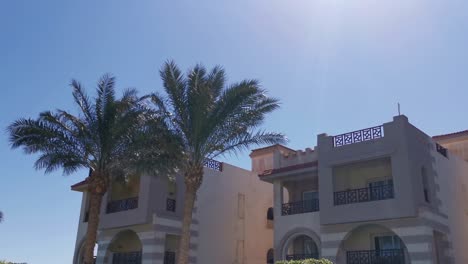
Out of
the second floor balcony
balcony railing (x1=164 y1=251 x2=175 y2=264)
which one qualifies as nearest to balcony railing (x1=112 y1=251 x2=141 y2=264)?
balcony railing (x1=164 y1=251 x2=175 y2=264)

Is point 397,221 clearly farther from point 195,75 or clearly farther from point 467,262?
point 195,75

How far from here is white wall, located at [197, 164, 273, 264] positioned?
26.7 meters

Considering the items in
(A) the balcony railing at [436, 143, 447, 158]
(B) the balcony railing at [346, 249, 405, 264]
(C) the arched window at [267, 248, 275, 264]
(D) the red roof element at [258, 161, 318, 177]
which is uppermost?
(A) the balcony railing at [436, 143, 447, 158]

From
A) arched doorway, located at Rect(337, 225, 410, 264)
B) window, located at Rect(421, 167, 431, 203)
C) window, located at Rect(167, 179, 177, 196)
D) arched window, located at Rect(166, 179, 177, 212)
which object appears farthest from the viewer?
window, located at Rect(167, 179, 177, 196)

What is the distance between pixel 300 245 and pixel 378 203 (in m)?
5.85

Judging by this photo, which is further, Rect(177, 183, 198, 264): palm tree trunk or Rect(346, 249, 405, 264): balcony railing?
Rect(346, 249, 405, 264): balcony railing

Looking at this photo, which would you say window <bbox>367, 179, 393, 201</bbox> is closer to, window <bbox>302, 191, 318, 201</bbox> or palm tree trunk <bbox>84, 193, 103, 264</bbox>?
window <bbox>302, 191, 318, 201</bbox>

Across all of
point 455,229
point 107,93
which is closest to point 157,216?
point 107,93

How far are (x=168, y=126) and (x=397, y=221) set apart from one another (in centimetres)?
1012

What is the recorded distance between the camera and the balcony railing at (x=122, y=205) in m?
25.4

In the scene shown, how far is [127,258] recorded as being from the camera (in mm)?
25594

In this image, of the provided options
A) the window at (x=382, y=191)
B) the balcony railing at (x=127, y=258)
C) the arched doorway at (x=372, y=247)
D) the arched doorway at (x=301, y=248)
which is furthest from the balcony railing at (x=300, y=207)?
the balcony railing at (x=127, y=258)

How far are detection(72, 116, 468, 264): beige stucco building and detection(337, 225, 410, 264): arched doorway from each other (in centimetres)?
4

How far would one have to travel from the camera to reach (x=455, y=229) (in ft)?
73.0
